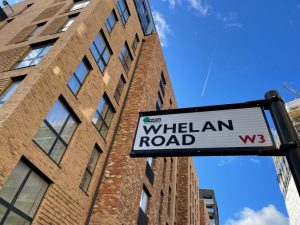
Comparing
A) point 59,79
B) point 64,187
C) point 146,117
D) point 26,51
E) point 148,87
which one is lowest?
point 146,117

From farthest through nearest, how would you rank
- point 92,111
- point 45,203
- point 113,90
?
point 113,90
point 92,111
point 45,203

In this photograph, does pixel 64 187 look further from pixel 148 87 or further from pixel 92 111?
pixel 148 87

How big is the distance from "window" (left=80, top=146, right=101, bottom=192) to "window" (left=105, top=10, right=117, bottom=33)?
7376 mm

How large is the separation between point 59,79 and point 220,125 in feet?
27.4

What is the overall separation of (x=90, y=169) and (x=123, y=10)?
1157cm

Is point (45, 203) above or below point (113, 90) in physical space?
below

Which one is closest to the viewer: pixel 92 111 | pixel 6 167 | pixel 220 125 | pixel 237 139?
pixel 237 139

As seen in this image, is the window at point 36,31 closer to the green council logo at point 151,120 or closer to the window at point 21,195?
the window at point 21,195

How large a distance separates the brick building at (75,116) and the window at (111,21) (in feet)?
0.21

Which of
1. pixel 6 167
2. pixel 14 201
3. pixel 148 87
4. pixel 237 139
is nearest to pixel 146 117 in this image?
pixel 237 139

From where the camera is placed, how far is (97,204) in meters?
10.8

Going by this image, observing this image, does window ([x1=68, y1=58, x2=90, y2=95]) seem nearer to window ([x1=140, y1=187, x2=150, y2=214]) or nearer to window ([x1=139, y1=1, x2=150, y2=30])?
window ([x1=140, y1=187, x2=150, y2=214])

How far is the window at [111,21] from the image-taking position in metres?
15.1

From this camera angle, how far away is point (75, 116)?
35.4 feet
